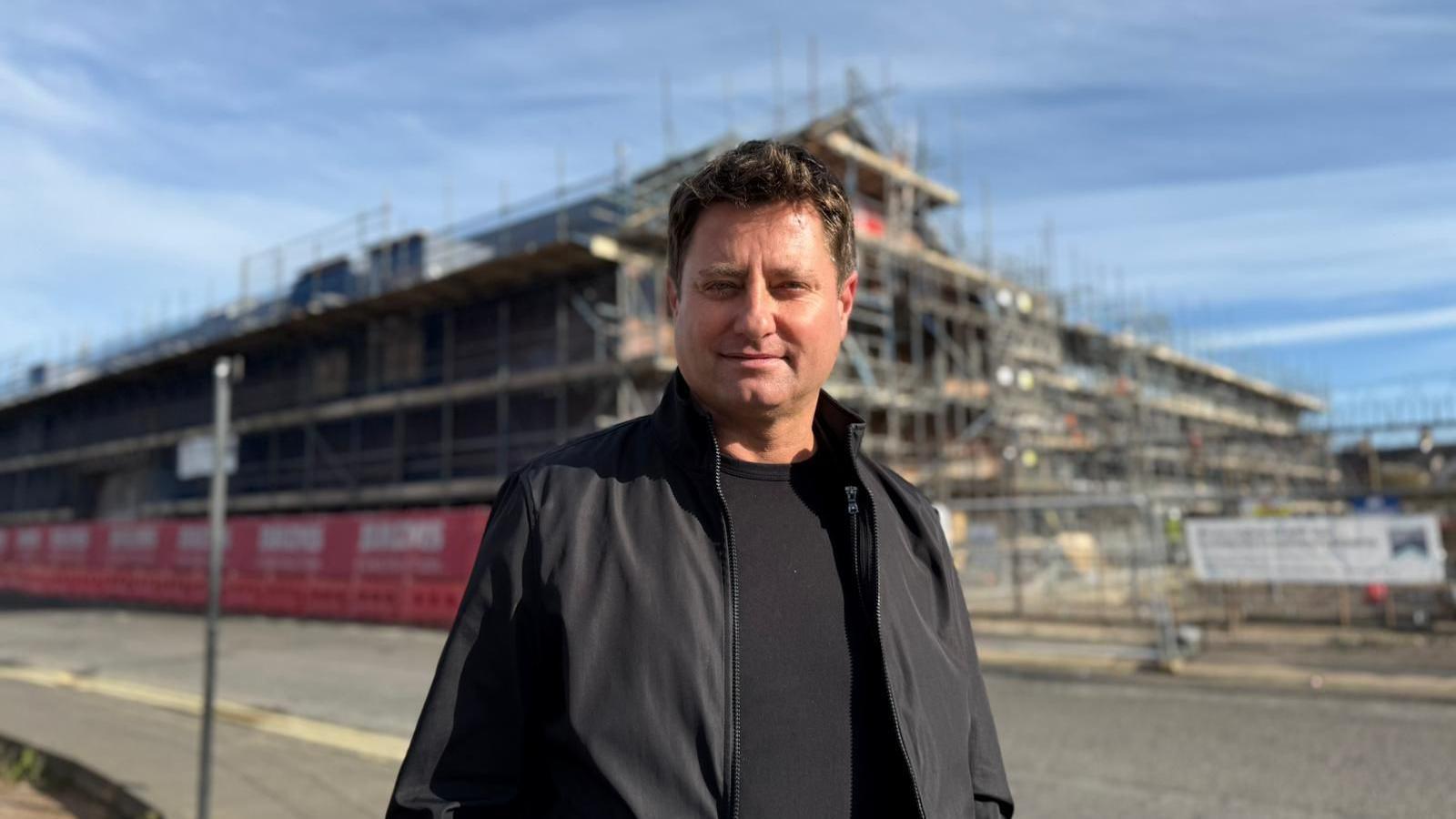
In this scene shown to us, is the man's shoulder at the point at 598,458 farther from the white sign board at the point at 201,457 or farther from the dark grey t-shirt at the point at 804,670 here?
the white sign board at the point at 201,457

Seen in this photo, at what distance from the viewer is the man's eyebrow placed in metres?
1.72

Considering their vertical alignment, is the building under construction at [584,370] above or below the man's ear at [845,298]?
above

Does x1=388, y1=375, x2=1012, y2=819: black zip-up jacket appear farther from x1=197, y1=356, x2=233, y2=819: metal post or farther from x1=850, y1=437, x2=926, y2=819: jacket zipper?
x1=197, y1=356, x2=233, y2=819: metal post

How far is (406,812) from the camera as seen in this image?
1.49m

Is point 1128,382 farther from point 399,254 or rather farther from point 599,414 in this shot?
point 399,254

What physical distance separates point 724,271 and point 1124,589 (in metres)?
16.4

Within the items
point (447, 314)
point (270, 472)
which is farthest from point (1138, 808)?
point (270, 472)

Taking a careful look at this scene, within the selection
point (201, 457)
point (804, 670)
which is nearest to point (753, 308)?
point (804, 670)

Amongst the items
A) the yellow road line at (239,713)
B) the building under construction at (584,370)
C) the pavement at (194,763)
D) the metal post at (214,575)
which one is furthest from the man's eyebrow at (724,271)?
the building under construction at (584,370)

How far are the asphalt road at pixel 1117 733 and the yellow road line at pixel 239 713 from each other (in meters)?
0.24

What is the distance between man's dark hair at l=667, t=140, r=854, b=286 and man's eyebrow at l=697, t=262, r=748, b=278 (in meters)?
0.10

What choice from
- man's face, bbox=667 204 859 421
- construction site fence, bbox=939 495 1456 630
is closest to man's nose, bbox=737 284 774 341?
man's face, bbox=667 204 859 421

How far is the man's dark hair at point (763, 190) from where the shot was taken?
172 cm

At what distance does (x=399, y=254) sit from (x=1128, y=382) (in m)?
20.8
